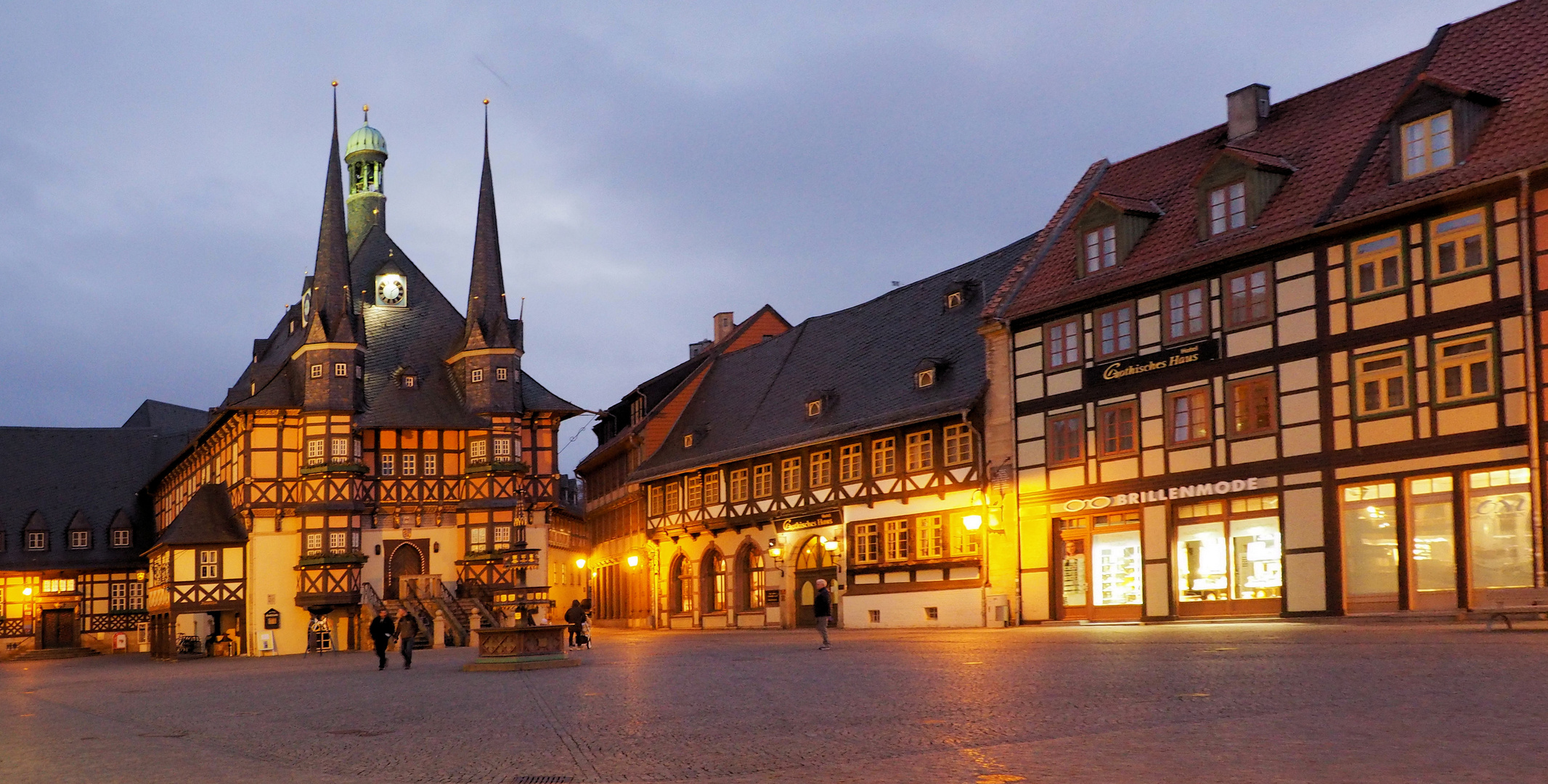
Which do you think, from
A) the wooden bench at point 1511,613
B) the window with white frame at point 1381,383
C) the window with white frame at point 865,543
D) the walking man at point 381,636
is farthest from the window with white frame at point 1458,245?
the walking man at point 381,636

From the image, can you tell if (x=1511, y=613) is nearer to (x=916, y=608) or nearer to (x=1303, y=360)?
(x=1303, y=360)

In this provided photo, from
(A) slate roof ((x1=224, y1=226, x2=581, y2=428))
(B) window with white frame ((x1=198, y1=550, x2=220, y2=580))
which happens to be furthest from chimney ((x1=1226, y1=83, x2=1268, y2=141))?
(B) window with white frame ((x1=198, y1=550, x2=220, y2=580))

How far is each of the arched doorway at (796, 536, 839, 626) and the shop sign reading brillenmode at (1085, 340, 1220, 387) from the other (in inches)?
520

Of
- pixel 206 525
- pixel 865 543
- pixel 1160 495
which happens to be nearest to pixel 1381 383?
pixel 1160 495

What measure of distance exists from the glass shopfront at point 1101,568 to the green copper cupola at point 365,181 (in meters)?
37.6

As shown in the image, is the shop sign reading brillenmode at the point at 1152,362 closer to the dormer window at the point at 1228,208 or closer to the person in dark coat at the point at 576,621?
the dormer window at the point at 1228,208

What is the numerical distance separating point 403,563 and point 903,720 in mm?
46264

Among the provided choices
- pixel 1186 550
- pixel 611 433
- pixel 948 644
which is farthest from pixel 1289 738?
pixel 611 433

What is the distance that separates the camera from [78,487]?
3231 inches

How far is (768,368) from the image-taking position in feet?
190

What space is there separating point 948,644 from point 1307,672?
39.9ft

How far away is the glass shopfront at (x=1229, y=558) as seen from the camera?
1330 inches

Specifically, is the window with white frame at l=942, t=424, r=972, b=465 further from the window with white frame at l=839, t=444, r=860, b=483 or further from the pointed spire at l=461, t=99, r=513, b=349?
the pointed spire at l=461, t=99, r=513, b=349

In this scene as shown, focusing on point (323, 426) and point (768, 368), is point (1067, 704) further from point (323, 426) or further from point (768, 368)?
point (323, 426)
